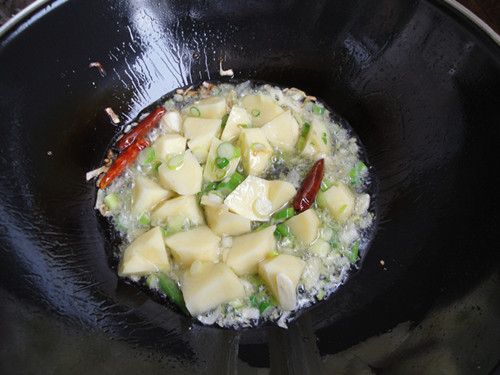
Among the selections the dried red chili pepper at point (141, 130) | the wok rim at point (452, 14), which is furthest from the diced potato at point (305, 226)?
the wok rim at point (452, 14)

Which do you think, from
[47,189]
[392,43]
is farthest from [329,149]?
[47,189]

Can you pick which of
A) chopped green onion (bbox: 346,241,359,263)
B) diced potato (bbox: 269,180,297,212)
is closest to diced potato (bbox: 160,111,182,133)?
diced potato (bbox: 269,180,297,212)

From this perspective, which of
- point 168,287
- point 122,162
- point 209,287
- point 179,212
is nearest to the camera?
point 209,287

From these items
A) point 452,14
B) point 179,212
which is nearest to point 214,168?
point 179,212

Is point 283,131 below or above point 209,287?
above

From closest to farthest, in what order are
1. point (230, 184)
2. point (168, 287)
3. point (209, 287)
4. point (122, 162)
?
1. point (209, 287)
2. point (168, 287)
3. point (230, 184)
4. point (122, 162)

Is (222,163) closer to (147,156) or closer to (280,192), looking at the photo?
(280,192)

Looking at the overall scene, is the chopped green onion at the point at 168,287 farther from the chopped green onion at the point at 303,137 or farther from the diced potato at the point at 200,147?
the chopped green onion at the point at 303,137

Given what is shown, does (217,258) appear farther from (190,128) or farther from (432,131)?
(432,131)
